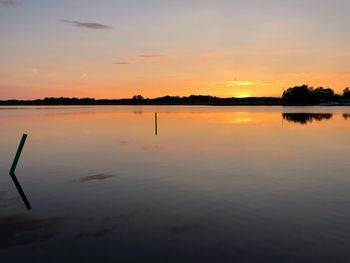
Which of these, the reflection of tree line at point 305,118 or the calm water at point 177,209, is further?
the reflection of tree line at point 305,118

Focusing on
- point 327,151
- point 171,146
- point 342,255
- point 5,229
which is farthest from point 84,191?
point 327,151

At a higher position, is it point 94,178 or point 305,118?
point 94,178

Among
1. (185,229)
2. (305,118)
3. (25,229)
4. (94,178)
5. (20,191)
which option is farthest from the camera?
(305,118)

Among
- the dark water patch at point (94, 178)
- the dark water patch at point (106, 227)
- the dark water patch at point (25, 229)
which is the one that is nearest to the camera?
the dark water patch at point (25, 229)

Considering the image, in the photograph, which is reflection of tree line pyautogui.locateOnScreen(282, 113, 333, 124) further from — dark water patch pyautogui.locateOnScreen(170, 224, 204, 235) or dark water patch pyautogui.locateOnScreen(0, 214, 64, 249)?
dark water patch pyautogui.locateOnScreen(0, 214, 64, 249)

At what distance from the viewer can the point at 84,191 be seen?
61.3 ft

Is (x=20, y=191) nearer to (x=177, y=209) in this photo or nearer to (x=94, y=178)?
(x=94, y=178)

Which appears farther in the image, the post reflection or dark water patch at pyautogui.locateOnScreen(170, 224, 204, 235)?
the post reflection

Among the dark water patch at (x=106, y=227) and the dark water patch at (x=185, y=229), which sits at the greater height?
the dark water patch at (x=185, y=229)

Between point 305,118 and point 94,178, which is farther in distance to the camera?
point 305,118

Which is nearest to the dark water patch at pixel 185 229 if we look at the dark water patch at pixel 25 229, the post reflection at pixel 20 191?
the dark water patch at pixel 25 229

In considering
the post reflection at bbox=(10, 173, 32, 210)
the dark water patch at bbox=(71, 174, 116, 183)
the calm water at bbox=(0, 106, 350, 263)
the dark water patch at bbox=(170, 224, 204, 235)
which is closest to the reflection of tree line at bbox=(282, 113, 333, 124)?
the calm water at bbox=(0, 106, 350, 263)

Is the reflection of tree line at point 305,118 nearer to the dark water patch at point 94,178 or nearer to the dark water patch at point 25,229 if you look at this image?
the dark water patch at point 94,178

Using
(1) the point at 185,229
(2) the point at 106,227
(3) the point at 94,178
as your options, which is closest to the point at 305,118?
(3) the point at 94,178
